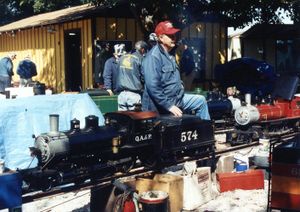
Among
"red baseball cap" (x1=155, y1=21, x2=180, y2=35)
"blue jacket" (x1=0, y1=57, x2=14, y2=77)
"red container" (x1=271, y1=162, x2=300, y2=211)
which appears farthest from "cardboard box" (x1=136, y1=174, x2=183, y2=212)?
"blue jacket" (x1=0, y1=57, x2=14, y2=77)

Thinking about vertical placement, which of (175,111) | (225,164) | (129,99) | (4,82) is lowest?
(225,164)

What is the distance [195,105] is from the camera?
23.8ft

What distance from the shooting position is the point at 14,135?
7191 millimetres

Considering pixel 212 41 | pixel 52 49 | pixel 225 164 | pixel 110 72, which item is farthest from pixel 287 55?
pixel 225 164

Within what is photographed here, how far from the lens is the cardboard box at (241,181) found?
6.77 m

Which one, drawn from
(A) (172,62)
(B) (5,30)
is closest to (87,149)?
(A) (172,62)

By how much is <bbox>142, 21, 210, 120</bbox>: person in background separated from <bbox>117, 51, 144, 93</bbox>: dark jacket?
82 centimetres

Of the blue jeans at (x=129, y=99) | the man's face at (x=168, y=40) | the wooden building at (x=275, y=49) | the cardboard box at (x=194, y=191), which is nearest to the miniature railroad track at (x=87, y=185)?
the cardboard box at (x=194, y=191)

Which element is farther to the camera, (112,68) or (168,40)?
(112,68)

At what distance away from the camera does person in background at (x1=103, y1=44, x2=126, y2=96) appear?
1002 centimetres

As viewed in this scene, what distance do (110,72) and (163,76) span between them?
4119mm

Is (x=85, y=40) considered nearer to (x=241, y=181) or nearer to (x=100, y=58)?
(x=100, y=58)

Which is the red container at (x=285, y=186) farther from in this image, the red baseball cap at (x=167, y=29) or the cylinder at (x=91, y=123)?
the red baseball cap at (x=167, y=29)

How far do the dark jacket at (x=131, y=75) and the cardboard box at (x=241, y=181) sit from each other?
6.34 ft
